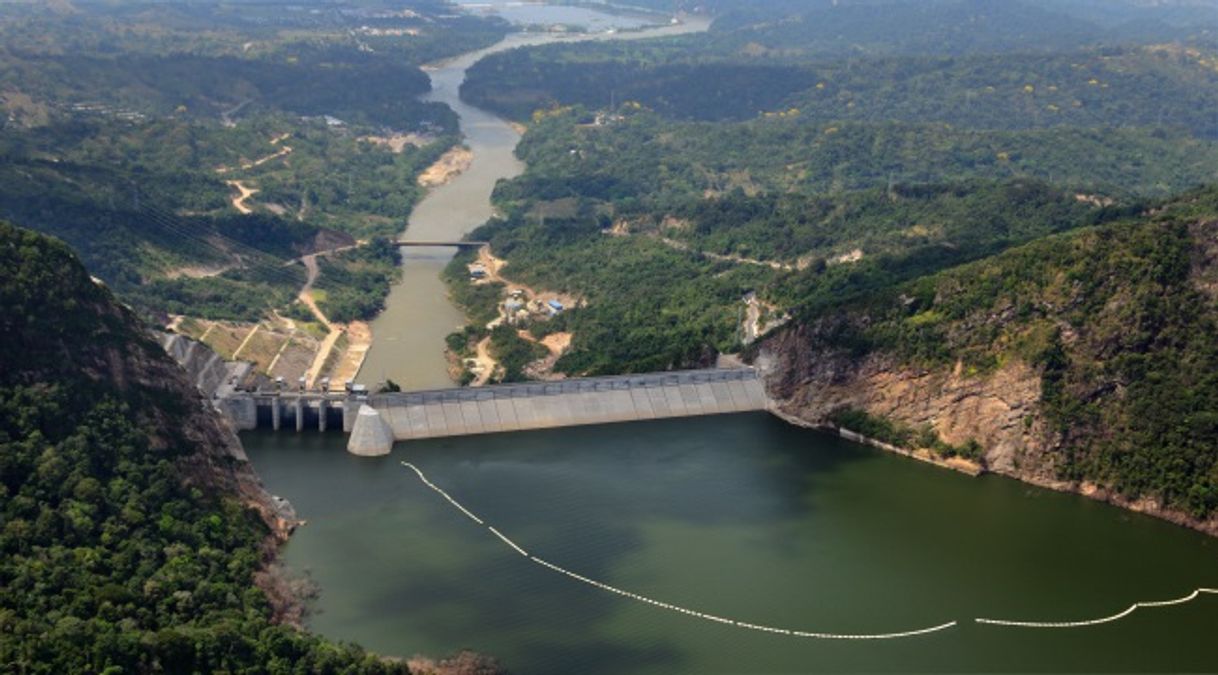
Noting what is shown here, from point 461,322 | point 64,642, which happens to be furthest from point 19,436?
point 461,322

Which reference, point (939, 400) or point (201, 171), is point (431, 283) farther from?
point (939, 400)

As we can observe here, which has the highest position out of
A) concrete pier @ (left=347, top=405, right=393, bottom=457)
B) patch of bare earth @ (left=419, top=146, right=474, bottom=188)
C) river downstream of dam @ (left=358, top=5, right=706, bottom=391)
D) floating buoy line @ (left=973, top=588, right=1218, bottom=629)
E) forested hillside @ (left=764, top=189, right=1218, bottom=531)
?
forested hillside @ (left=764, top=189, right=1218, bottom=531)

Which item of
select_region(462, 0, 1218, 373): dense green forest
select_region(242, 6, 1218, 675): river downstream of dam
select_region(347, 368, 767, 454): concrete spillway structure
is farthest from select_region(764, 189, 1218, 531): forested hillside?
select_region(462, 0, 1218, 373): dense green forest

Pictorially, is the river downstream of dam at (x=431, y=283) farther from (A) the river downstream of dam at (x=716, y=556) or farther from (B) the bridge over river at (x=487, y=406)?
(A) the river downstream of dam at (x=716, y=556)

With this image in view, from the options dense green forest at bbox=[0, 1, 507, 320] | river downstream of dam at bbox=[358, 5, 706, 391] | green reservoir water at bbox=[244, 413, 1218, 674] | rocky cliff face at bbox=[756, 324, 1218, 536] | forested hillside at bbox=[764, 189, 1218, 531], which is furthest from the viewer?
dense green forest at bbox=[0, 1, 507, 320]

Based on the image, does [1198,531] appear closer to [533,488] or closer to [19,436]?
[533,488]

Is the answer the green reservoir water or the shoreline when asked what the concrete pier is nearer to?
the green reservoir water
